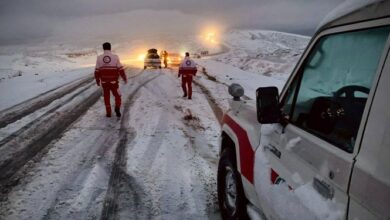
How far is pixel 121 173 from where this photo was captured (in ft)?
18.2


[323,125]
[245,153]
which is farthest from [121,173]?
[323,125]

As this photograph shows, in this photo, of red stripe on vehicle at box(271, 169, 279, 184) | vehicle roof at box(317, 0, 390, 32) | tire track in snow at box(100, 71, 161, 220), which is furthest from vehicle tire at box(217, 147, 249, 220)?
vehicle roof at box(317, 0, 390, 32)

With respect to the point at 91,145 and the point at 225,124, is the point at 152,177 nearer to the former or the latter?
the point at 225,124

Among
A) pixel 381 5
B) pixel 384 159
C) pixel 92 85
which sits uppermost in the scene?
pixel 381 5

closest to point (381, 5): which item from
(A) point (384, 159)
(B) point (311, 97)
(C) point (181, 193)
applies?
(A) point (384, 159)

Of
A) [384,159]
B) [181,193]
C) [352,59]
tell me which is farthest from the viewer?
Result: [181,193]

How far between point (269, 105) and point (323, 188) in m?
0.75

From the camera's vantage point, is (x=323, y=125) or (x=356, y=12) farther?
(x=323, y=125)

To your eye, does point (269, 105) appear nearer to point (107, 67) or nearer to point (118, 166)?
point (118, 166)

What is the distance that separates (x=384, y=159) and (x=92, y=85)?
16.1 meters

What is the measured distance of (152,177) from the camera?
17.8 ft

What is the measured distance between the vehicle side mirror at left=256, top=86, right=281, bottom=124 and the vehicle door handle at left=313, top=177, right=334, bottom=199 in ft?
1.94

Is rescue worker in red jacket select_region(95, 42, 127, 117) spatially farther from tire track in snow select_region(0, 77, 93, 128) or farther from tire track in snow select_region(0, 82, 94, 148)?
tire track in snow select_region(0, 77, 93, 128)

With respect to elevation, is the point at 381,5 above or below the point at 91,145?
above
